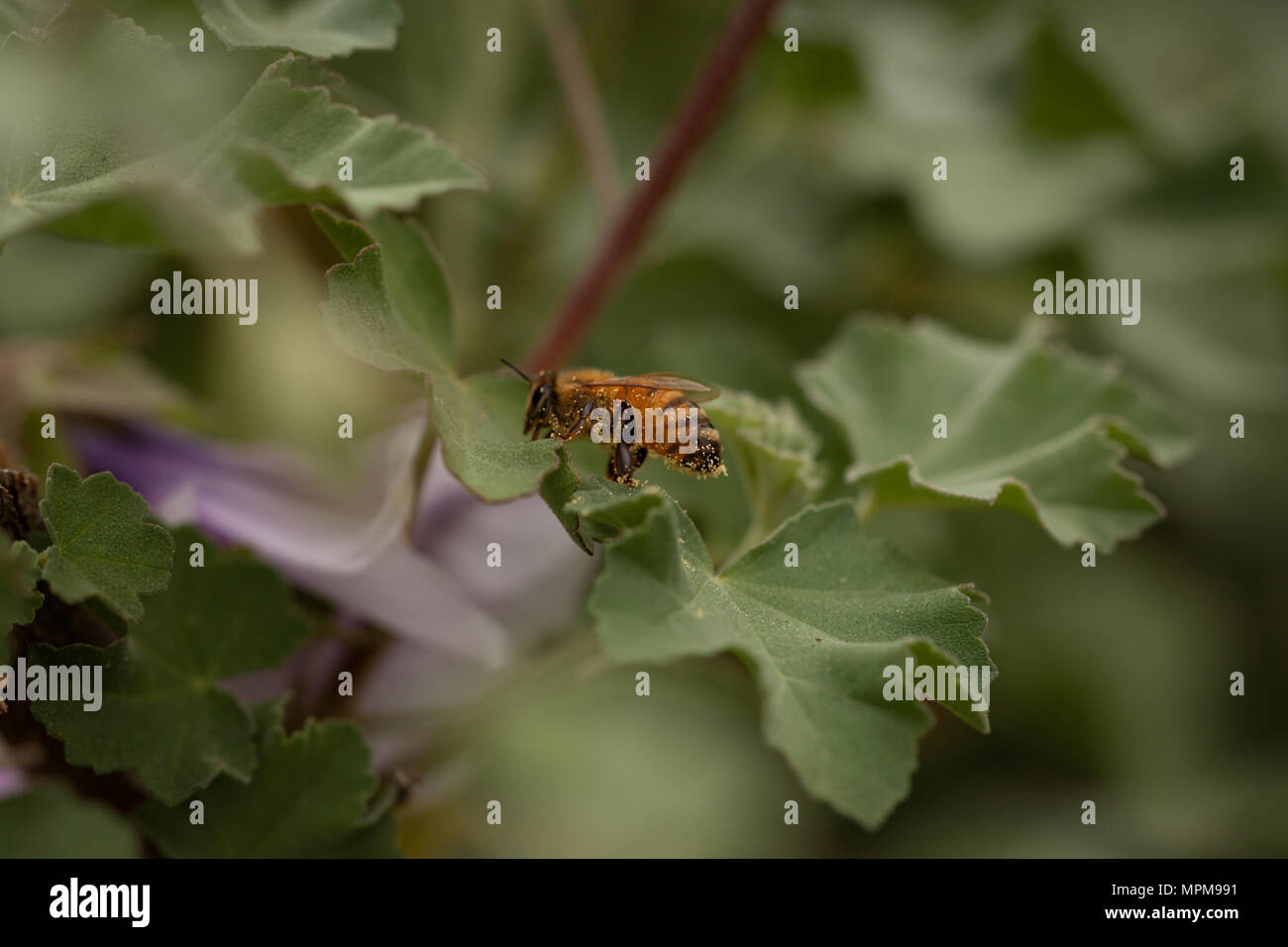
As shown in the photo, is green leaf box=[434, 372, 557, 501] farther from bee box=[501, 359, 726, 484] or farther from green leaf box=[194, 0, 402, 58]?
green leaf box=[194, 0, 402, 58]

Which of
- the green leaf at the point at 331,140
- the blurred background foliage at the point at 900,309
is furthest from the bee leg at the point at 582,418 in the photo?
the blurred background foliage at the point at 900,309

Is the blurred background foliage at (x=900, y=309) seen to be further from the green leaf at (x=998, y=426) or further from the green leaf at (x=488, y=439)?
the green leaf at (x=488, y=439)

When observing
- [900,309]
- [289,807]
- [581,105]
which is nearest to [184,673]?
[289,807]

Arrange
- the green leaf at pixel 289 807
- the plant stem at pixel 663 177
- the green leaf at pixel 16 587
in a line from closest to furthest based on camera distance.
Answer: the green leaf at pixel 16 587 < the green leaf at pixel 289 807 < the plant stem at pixel 663 177

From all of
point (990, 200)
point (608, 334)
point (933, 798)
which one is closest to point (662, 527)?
point (608, 334)
